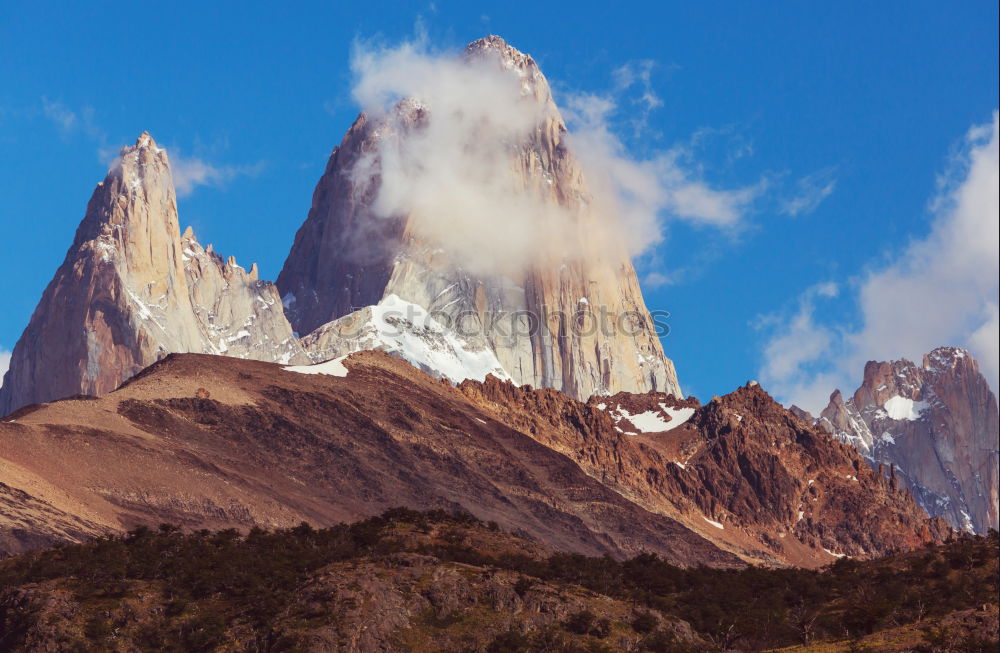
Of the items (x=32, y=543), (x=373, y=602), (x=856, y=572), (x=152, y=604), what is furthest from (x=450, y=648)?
(x=32, y=543)

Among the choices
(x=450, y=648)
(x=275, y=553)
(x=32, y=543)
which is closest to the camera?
(x=450, y=648)

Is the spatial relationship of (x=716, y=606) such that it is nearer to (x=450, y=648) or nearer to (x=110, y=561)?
(x=450, y=648)

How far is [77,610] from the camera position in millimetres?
102812

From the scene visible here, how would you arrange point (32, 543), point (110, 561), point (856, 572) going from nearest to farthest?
point (110, 561)
point (856, 572)
point (32, 543)

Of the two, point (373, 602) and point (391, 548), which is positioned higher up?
point (391, 548)

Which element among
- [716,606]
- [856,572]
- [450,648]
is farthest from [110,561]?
[856,572]

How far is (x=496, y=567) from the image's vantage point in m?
114

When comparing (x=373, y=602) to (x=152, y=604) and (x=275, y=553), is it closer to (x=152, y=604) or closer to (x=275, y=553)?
(x=152, y=604)

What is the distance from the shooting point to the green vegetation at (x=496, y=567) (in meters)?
101

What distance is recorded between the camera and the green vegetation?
10106cm

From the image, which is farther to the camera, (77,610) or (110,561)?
(110,561)

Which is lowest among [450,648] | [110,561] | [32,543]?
[450,648]

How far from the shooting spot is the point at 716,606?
117 meters

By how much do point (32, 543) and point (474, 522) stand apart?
191 ft
